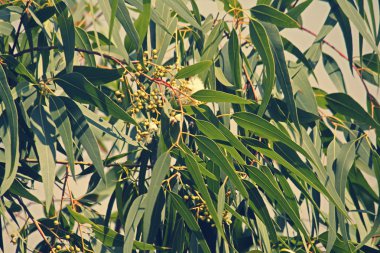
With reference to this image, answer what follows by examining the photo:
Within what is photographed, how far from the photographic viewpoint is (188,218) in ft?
3.51

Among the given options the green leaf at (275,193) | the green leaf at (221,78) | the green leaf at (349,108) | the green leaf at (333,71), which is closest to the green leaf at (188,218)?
the green leaf at (275,193)

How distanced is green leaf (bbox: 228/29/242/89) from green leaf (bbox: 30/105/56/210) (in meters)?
0.29

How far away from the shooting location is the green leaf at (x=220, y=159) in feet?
3.23

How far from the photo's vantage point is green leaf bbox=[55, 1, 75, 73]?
1.04 metres

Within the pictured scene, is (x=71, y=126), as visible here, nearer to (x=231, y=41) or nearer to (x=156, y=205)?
(x=156, y=205)

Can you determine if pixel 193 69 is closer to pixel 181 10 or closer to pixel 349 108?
pixel 181 10

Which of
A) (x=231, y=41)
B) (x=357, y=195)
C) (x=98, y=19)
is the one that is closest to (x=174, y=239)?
(x=231, y=41)

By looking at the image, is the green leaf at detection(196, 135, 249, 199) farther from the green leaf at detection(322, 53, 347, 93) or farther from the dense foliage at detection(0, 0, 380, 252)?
the green leaf at detection(322, 53, 347, 93)

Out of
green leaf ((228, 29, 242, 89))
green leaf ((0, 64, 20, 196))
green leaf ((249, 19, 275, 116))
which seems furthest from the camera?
green leaf ((228, 29, 242, 89))

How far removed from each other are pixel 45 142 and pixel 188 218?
226 millimetres

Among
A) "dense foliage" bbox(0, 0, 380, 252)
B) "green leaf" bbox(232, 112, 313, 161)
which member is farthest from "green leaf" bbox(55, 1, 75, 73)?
"green leaf" bbox(232, 112, 313, 161)

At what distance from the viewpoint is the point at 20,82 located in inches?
42.5

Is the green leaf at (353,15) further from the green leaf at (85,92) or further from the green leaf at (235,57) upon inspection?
the green leaf at (85,92)

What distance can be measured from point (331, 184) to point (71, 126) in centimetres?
40
